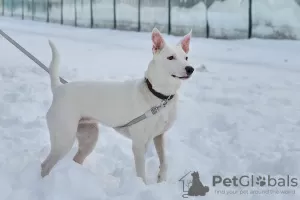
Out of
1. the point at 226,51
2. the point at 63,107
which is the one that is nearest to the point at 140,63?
the point at 226,51

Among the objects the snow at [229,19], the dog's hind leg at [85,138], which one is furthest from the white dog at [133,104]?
the snow at [229,19]

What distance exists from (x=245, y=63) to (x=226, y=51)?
2.79 metres

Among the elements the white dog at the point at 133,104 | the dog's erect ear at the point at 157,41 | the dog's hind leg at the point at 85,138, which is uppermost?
the dog's erect ear at the point at 157,41

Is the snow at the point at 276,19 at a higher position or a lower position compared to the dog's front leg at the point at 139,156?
higher

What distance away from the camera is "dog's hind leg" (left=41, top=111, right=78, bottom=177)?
377cm

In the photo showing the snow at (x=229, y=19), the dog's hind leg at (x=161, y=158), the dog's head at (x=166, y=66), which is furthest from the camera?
the snow at (x=229, y=19)

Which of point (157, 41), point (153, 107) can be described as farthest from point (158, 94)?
point (157, 41)

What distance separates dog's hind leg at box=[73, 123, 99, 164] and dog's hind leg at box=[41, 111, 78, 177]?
0.29 metres

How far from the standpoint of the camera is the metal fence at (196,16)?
54.4ft

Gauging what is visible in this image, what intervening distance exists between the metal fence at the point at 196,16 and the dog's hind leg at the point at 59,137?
44.4ft

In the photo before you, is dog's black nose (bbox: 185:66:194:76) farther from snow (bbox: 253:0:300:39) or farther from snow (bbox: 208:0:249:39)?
snow (bbox: 208:0:249:39)

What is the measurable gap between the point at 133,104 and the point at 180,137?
1.93 metres

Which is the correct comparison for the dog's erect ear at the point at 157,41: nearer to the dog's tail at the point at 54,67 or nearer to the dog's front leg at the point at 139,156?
the dog's front leg at the point at 139,156

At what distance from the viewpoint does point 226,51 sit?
16.2 meters
